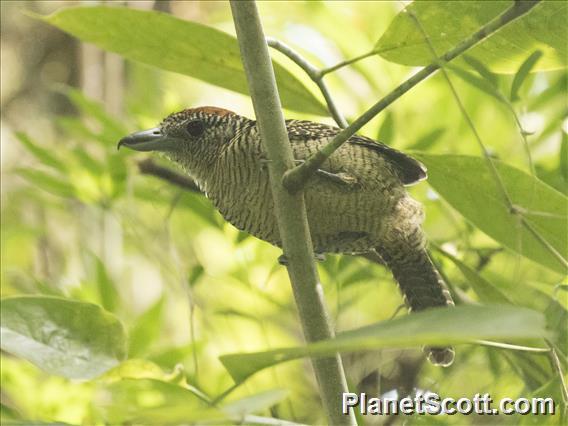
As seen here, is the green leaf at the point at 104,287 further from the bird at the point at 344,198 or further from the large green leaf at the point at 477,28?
the large green leaf at the point at 477,28

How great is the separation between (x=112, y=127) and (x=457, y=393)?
3.60 feet

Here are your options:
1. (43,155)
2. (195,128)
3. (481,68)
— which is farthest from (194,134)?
(481,68)

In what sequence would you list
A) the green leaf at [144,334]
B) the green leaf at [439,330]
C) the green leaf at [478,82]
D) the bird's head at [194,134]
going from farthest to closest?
the bird's head at [194,134]
the green leaf at [144,334]
the green leaf at [478,82]
the green leaf at [439,330]

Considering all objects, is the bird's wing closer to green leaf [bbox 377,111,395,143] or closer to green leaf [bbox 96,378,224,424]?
green leaf [bbox 377,111,395,143]

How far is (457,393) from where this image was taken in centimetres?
228

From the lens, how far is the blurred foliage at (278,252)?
1410 mm

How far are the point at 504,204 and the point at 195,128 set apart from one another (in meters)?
0.94

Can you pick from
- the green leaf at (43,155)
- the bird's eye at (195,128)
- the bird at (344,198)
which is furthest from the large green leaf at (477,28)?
the green leaf at (43,155)

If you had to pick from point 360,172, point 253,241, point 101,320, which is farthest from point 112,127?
point 101,320

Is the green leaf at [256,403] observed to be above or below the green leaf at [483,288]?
below

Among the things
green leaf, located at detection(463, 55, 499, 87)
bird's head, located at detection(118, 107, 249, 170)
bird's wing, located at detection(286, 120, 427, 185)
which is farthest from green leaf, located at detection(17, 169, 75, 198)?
green leaf, located at detection(463, 55, 499, 87)

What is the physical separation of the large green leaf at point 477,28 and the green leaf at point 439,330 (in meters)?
0.78

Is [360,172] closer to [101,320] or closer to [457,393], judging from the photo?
[457,393]

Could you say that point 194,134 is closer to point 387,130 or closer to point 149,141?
point 149,141
